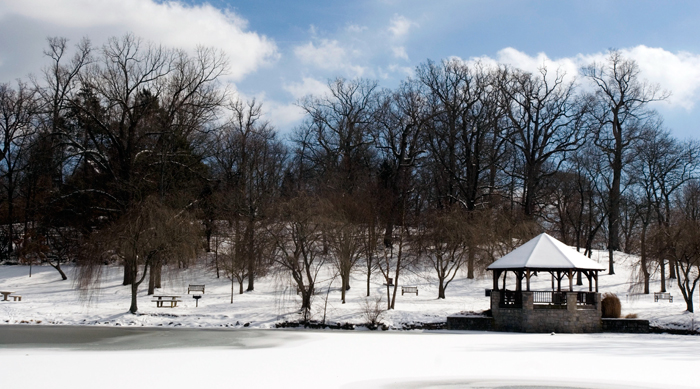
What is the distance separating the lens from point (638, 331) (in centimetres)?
2503

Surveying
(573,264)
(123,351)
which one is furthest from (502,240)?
(123,351)

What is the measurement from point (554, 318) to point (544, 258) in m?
2.65

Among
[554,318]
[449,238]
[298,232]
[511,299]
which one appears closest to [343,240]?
[298,232]

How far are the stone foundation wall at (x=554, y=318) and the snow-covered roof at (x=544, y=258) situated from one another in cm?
128

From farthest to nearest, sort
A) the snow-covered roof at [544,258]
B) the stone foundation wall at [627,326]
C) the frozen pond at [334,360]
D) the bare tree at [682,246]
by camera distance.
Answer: the bare tree at [682,246] < the snow-covered roof at [544,258] < the stone foundation wall at [627,326] < the frozen pond at [334,360]

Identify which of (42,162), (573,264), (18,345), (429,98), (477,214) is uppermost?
(429,98)

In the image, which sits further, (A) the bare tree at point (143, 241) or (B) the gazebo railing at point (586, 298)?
(A) the bare tree at point (143, 241)

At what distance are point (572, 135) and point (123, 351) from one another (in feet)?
116

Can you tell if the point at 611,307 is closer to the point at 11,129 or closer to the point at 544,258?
the point at 544,258

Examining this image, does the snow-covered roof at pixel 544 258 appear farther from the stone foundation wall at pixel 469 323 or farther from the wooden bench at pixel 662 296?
the wooden bench at pixel 662 296

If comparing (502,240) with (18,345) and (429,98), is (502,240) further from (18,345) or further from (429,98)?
(18,345)

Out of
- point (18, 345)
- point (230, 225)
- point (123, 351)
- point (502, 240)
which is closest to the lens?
point (123, 351)

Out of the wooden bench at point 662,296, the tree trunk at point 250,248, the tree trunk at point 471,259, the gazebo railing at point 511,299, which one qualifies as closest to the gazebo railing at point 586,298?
the gazebo railing at point 511,299

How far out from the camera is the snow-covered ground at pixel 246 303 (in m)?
26.0
